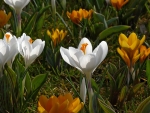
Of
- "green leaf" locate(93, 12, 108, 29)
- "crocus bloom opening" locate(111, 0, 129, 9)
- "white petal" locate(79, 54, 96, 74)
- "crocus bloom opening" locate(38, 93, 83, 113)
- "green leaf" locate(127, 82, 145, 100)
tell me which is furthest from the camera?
"crocus bloom opening" locate(111, 0, 129, 9)

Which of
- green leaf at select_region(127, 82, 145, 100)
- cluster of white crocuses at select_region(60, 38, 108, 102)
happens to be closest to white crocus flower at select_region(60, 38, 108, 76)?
cluster of white crocuses at select_region(60, 38, 108, 102)

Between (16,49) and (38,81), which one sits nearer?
(16,49)

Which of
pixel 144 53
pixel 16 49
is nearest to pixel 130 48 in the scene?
pixel 144 53

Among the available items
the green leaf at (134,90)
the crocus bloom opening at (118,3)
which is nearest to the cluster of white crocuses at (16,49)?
the green leaf at (134,90)

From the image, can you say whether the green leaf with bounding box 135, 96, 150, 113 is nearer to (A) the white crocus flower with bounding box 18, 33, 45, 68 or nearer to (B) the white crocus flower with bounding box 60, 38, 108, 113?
(B) the white crocus flower with bounding box 60, 38, 108, 113

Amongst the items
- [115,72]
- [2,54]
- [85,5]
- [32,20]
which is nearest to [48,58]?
[32,20]

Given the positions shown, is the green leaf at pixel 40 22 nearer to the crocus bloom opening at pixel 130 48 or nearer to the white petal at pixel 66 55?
the crocus bloom opening at pixel 130 48

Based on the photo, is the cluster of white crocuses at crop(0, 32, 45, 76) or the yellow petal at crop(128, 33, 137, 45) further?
the yellow petal at crop(128, 33, 137, 45)

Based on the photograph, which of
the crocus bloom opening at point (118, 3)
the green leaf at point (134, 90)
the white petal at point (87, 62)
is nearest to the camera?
the white petal at point (87, 62)

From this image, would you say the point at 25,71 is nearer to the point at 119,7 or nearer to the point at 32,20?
the point at 32,20

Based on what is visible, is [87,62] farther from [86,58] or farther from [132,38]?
[132,38]
